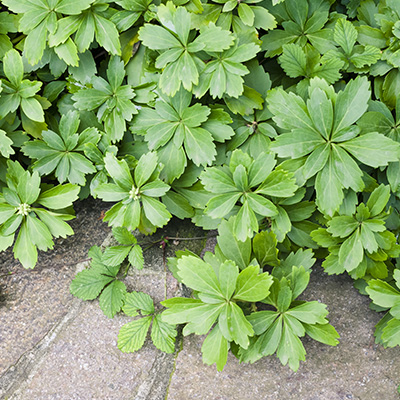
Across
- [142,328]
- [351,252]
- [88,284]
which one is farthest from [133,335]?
[351,252]

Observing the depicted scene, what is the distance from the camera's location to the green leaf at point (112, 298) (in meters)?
1.74

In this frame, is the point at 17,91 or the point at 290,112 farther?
the point at 17,91

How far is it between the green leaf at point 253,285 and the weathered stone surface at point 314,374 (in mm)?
343

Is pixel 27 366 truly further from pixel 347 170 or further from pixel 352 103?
pixel 352 103

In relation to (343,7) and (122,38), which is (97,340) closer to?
(122,38)

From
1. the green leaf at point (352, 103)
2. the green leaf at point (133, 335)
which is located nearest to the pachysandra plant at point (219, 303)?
the green leaf at point (133, 335)

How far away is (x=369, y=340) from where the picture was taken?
166cm

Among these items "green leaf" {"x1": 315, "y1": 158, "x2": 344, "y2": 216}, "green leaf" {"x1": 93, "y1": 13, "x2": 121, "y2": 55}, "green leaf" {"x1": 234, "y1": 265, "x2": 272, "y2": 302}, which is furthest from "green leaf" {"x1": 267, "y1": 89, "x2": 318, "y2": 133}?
"green leaf" {"x1": 93, "y1": 13, "x2": 121, "y2": 55}

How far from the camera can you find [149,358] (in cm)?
169

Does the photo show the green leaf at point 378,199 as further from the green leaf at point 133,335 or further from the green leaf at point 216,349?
the green leaf at point 133,335

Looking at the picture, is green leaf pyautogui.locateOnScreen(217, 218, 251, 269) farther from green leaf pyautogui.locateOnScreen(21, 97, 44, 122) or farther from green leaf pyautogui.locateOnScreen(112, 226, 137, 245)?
green leaf pyautogui.locateOnScreen(21, 97, 44, 122)

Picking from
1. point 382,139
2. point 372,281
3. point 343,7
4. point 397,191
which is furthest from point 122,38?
point 372,281

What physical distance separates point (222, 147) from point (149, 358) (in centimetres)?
87

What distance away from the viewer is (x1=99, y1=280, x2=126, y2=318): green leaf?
1.74 metres
